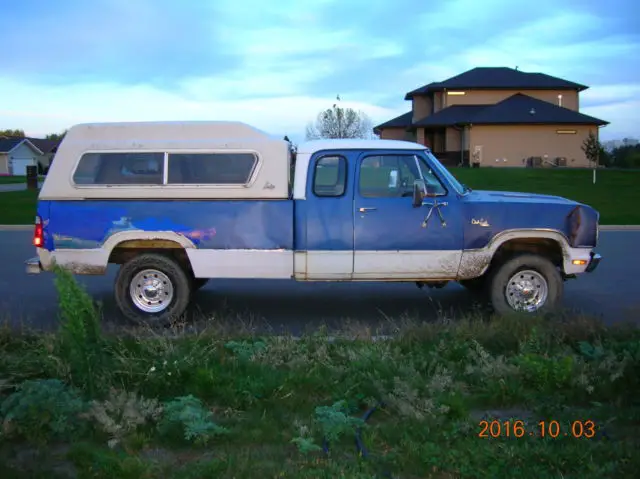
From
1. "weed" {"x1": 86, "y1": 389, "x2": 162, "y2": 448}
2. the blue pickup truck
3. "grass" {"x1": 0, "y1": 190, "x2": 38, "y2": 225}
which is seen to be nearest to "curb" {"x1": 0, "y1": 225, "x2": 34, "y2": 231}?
"grass" {"x1": 0, "y1": 190, "x2": 38, "y2": 225}

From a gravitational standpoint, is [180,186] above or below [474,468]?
above

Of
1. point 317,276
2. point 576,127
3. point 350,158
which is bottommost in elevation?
point 317,276

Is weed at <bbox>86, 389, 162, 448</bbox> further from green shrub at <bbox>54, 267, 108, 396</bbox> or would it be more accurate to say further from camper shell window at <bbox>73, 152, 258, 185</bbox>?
camper shell window at <bbox>73, 152, 258, 185</bbox>

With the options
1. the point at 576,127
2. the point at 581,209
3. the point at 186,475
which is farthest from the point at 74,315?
the point at 576,127

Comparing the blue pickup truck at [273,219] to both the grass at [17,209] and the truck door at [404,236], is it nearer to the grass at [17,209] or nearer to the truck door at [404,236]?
the truck door at [404,236]

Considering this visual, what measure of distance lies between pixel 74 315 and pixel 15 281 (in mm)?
6856

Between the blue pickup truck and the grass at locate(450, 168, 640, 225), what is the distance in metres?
12.7

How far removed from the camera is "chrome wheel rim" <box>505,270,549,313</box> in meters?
8.55

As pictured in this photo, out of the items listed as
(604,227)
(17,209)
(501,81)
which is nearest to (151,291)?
(604,227)

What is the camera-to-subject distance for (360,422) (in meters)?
4.84

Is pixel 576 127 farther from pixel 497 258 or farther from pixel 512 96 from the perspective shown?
pixel 497 258

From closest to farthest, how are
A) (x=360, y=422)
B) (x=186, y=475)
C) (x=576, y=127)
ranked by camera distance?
(x=186, y=475) → (x=360, y=422) → (x=576, y=127)

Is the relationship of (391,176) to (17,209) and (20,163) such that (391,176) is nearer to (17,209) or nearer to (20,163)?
(17,209)

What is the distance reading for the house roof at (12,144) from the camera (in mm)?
80250
